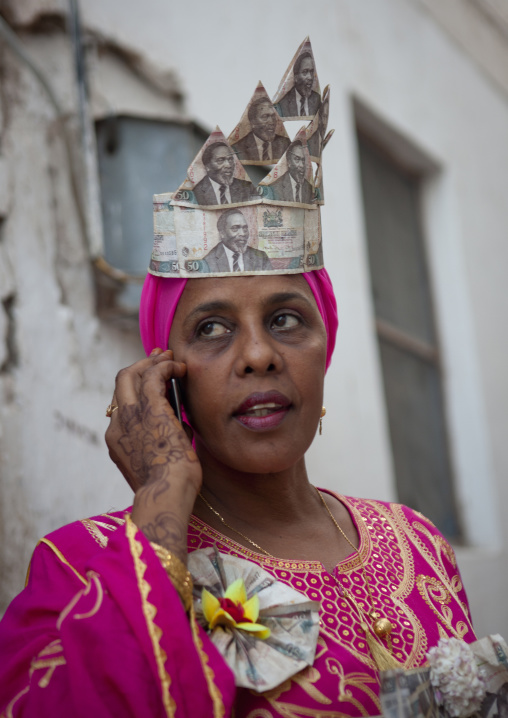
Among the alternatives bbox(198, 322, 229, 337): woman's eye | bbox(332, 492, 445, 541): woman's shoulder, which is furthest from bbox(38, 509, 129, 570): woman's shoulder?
bbox(332, 492, 445, 541): woman's shoulder

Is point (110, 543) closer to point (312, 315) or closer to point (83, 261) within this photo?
point (312, 315)

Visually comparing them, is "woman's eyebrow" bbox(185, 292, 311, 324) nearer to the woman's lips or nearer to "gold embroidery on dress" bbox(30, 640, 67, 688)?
the woman's lips

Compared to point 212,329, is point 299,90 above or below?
above

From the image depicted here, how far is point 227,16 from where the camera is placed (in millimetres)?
4559

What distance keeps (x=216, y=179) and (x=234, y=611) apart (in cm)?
104

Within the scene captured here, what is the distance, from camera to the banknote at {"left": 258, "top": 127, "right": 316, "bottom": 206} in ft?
7.06

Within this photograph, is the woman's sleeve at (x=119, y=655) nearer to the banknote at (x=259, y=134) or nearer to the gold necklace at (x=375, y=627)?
the gold necklace at (x=375, y=627)

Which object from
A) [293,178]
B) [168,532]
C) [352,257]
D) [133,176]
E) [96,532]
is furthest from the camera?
[352,257]

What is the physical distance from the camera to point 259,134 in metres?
2.23

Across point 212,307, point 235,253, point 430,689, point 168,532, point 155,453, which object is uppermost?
point 235,253

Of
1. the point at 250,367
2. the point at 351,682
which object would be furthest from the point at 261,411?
→ the point at 351,682

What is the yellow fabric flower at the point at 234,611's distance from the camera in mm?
1762

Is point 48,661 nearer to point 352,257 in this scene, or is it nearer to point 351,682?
point 351,682

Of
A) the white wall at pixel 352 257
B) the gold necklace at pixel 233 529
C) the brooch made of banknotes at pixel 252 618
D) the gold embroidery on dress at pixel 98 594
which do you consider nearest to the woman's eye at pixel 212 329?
the gold necklace at pixel 233 529
